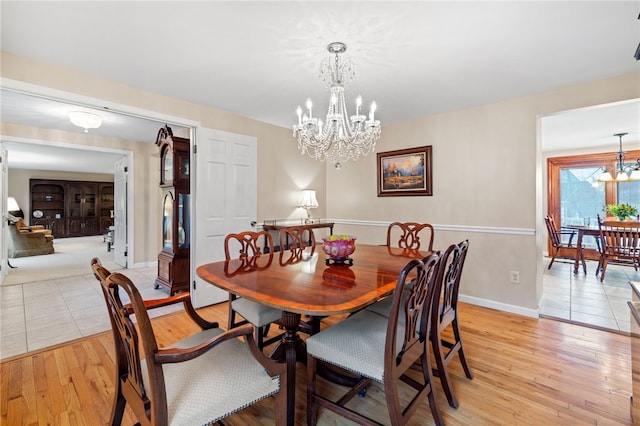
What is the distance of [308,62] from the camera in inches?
91.0

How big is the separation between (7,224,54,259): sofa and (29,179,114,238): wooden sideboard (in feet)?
11.4

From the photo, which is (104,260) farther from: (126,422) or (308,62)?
(308,62)

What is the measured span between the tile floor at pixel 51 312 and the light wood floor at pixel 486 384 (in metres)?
0.26

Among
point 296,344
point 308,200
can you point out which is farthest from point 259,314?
point 308,200

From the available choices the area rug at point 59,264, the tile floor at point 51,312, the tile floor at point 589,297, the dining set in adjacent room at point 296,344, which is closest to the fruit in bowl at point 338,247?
the dining set in adjacent room at point 296,344

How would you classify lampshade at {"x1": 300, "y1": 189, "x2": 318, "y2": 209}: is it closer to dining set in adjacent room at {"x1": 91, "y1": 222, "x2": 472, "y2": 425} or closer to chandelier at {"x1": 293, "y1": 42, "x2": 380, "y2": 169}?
chandelier at {"x1": 293, "y1": 42, "x2": 380, "y2": 169}

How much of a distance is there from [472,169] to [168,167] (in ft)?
12.9

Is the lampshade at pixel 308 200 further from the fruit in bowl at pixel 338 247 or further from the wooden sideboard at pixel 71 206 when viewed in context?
the wooden sideboard at pixel 71 206

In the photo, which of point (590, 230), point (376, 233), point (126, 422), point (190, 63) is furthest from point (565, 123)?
point (126, 422)

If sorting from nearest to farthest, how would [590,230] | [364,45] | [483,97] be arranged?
[364,45]
[483,97]
[590,230]

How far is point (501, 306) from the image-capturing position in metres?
3.25

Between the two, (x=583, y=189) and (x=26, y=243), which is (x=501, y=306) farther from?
(x=26, y=243)

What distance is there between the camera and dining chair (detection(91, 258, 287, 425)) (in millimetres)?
991

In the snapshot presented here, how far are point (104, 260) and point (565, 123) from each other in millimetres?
8596
